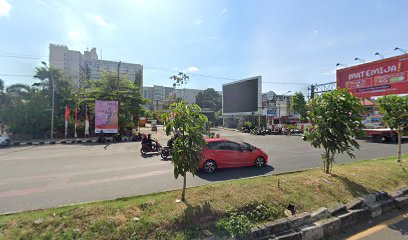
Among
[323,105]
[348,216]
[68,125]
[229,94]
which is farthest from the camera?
[229,94]

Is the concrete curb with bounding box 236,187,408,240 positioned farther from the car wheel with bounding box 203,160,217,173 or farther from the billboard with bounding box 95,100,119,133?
the billboard with bounding box 95,100,119,133

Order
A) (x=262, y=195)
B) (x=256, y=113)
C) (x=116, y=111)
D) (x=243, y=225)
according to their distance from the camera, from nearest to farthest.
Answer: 1. (x=243, y=225)
2. (x=262, y=195)
3. (x=116, y=111)
4. (x=256, y=113)

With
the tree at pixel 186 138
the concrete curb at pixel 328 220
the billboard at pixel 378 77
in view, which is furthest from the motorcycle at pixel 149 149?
the billboard at pixel 378 77

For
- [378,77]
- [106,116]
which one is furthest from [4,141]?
[378,77]

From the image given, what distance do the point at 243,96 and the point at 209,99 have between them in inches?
→ 1880

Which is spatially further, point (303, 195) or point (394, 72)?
point (394, 72)

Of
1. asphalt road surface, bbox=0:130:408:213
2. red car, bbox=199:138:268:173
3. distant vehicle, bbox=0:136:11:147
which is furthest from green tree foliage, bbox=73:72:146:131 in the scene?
red car, bbox=199:138:268:173

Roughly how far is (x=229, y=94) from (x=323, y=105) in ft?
118

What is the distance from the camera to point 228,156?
9.10 m

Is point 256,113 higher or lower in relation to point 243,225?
higher

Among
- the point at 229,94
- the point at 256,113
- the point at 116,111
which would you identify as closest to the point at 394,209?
the point at 116,111

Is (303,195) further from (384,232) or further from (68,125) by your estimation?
(68,125)

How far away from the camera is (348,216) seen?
4.21m

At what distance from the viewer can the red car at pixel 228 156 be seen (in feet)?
28.7
